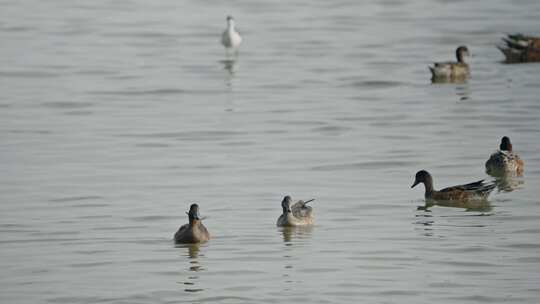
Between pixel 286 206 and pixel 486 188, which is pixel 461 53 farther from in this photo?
pixel 286 206

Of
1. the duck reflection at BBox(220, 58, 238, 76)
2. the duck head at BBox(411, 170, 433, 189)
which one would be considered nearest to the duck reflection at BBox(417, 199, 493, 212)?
the duck head at BBox(411, 170, 433, 189)

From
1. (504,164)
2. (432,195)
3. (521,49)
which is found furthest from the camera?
(521,49)

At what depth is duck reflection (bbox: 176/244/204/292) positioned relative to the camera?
44.6ft

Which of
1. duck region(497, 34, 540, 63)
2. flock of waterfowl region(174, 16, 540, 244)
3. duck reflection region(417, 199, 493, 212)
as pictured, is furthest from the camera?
duck region(497, 34, 540, 63)

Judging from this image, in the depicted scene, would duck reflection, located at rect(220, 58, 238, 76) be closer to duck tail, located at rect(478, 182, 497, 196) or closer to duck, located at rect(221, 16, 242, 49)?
duck, located at rect(221, 16, 242, 49)

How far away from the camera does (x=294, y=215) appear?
16297mm

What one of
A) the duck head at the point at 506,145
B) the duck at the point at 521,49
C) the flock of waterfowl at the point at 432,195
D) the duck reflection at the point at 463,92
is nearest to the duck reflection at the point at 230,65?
the duck reflection at the point at 463,92

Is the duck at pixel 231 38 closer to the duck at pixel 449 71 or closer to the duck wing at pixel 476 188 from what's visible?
the duck at pixel 449 71

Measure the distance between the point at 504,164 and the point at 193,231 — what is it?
6.05 metres

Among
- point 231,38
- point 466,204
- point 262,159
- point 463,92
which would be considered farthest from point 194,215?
point 231,38

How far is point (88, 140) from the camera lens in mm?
23734

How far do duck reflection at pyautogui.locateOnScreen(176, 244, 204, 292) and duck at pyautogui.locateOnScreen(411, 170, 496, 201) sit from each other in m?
4.27

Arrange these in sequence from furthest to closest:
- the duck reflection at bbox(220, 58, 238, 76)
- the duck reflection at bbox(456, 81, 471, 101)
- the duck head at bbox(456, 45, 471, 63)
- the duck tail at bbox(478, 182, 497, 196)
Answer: the duck reflection at bbox(220, 58, 238, 76)
the duck head at bbox(456, 45, 471, 63)
the duck reflection at bbox(456, 81, 471, 101)
the duck tail at bbox(478, 182, 497, 196)

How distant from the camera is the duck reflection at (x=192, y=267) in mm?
13602
